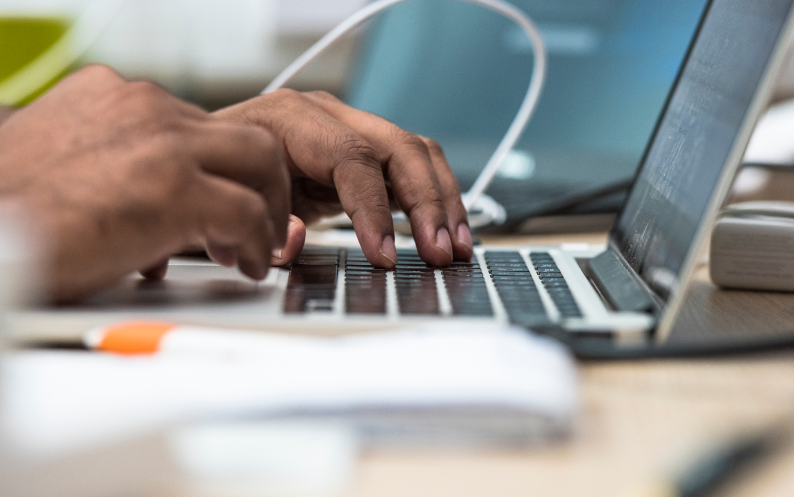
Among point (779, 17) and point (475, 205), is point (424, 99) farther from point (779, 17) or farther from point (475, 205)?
point (779, 17)

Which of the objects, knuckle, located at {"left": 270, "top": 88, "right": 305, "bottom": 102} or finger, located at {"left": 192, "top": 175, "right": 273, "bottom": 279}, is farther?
knuckle, located at {"left": 270, "top": 88, "right": 305, "bottom": 102}

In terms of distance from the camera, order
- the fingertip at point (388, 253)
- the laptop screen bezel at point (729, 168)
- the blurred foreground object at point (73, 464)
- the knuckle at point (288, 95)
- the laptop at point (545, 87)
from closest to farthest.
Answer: the blurred foreground object at point (73, 464) < the laptop screen bezel at point (729, 168) < the fingertip at point (388, 253) < the knuckle at point (288, 95) < the laptop at point (545, 87)

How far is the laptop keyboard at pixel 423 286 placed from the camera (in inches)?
13.5

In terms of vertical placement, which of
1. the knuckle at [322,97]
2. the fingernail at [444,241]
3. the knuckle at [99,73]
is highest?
the knuckle at [99,73]

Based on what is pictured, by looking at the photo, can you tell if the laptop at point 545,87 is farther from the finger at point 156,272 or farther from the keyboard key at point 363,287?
the finger at point 156,272

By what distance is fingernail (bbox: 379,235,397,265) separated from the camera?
0.46m

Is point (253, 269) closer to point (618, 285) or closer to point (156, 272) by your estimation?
point (156, 272)

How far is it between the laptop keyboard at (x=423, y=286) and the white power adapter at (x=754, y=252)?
0.12 meters

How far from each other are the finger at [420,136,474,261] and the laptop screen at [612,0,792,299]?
11 centimetres

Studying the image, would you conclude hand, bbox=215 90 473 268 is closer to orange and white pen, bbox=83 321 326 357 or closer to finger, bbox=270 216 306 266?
finger, bbox=270 216 306 266

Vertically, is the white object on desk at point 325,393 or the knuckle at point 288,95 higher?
the white object on desk at point 325,393

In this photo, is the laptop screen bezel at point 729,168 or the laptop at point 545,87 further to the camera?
the laptop at point 545,87

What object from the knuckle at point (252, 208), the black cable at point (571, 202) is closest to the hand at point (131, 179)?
the knuckle at point (252, 208)

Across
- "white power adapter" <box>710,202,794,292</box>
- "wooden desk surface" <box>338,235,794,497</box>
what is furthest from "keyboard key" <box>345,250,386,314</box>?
"white power adapter" <box>710,202,794,292</box>
